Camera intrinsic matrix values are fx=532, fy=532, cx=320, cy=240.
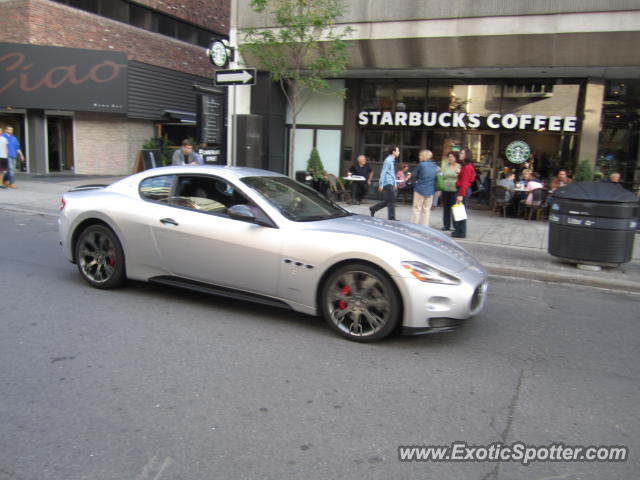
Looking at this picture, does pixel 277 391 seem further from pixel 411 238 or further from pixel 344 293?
pixel 411 238

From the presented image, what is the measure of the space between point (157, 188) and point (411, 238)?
2778 millimetres

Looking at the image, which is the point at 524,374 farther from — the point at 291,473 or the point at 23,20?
the point at 23,20

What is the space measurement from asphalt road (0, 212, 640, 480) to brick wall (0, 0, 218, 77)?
17.1 metres

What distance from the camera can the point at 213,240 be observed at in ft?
17.0

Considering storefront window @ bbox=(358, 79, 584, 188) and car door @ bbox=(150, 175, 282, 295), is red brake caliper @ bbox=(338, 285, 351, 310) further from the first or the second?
storefront window @ bbox=(358, 79, 584, 188)

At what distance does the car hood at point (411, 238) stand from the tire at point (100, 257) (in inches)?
89.7

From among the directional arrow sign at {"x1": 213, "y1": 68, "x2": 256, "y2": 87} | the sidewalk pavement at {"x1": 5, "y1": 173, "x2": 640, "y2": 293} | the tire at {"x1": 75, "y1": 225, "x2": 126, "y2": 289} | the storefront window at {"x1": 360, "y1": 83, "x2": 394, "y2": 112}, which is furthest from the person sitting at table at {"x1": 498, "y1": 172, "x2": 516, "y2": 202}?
the tire at {"x1": 75, "y1": 225, "x2": 126, "y2": 289}

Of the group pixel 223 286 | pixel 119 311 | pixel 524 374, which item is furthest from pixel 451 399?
pixel 119 311

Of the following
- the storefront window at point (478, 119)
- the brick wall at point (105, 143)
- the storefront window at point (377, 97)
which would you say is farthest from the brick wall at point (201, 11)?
the storefront window at point (478, 119)

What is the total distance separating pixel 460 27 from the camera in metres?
13.2

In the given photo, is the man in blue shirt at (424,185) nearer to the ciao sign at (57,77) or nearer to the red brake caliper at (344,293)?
the red brake caliper at (344,293)

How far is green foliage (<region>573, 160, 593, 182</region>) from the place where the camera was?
532 inches

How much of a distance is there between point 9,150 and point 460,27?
512 inches

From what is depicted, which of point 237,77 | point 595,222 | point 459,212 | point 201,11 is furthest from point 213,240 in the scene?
point 201,11
